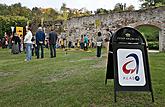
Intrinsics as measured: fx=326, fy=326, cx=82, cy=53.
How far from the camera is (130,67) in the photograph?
20.3 feet

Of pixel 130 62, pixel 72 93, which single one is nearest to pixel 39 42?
pixel 72 93

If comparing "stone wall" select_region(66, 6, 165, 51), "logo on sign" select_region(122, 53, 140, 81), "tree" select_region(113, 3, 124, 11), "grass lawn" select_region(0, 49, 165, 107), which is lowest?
"grass lawn" select_region(0, 49, 165, 107)

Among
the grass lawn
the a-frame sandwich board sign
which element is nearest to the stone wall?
the grass lawn

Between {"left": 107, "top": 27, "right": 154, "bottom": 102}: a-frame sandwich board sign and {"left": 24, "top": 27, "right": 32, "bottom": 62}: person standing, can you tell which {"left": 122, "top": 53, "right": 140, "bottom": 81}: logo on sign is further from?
{"left": 24, "top": 27, "right": 32, "bottom": 62}: person standing

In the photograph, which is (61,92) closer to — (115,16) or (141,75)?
(141,75)

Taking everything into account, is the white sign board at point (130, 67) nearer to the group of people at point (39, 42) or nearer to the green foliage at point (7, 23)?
the group of people at point (39, 42)

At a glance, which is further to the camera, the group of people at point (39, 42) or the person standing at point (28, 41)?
the group of people at point (39, 42)

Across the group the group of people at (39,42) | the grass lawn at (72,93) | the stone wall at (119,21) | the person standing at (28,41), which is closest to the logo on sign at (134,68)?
the grass lawn at (72,93)

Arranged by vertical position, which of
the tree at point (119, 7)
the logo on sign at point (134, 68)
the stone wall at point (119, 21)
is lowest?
the logo on sign at point (134, 68)

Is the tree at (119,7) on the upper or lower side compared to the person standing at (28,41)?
upper

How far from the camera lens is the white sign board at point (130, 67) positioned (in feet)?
20.1

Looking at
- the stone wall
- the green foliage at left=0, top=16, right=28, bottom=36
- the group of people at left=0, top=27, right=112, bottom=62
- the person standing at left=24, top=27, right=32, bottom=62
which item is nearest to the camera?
the person standing at left=24, top=27, right=32, bottom=62

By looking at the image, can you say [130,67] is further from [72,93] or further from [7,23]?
[7,23]

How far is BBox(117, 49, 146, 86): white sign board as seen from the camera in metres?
6.12
